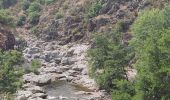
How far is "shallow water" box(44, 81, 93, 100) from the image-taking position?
88644mm

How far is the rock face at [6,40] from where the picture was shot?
13018 centimetres

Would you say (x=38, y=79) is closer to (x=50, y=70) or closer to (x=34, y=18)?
(x=50, y=70)

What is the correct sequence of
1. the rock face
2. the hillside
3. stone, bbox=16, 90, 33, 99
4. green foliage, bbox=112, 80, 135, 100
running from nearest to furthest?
the hillside → green foliage, bbox=112, 80, 135, 100 → stone, bbox=16, 90, 33, 99 → the rock face

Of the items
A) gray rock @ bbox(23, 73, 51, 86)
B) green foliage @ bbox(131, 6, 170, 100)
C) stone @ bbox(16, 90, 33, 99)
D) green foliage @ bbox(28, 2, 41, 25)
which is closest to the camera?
green foliage @ bbox(131, 6, 170, 100)

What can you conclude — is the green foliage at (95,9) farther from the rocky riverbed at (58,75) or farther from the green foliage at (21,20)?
the green foliage at (21,20)

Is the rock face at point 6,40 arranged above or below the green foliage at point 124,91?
below

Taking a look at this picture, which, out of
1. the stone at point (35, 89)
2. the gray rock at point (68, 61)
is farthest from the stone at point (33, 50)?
the stone at point (35, 89)

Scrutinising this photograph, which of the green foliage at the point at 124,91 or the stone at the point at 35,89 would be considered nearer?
the green foliage at the point at 124,91

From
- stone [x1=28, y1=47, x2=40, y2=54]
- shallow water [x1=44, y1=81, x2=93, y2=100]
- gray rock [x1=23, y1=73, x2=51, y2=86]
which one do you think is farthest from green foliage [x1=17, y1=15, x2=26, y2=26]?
shallow water [x1=44, y1=81, x2=93, y2=100]

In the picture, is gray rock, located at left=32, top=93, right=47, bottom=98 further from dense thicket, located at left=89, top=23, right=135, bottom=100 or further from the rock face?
the rock face

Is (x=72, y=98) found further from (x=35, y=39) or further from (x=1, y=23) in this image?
(x=35, y=39)

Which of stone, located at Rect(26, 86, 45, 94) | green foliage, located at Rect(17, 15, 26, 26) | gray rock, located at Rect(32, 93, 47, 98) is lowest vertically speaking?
green foliage, located at Rect(17, 15, 26, 26)

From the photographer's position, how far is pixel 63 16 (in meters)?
167

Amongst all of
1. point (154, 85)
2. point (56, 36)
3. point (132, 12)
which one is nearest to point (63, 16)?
point (56, 36)
